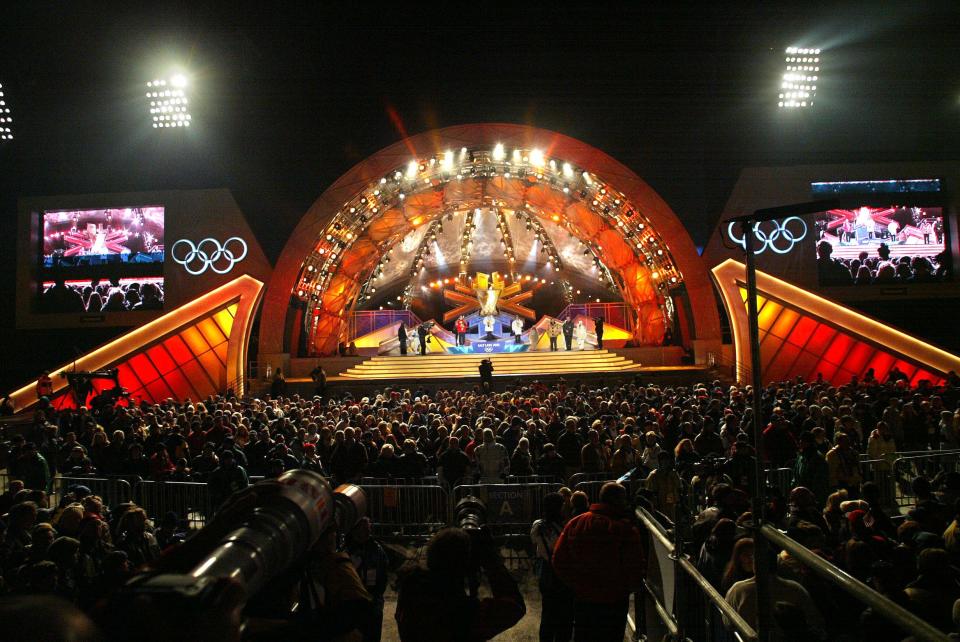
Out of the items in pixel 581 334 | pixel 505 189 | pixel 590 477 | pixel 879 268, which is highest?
pixel 505 189

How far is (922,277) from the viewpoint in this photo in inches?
1067

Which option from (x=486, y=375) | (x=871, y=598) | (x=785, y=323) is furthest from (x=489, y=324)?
(x=871, y=598)

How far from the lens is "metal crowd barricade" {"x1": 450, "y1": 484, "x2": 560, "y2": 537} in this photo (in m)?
8.98

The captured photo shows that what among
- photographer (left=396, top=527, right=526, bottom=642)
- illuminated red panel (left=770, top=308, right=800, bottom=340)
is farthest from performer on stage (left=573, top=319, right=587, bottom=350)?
photographer (left=396, top=527, right=526, bottom=642)

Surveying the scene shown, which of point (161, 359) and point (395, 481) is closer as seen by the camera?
point (395, 481)

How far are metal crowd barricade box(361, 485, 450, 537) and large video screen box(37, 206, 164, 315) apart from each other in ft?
70.8

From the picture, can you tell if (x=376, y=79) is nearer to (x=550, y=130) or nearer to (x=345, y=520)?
(x=550, y=130)

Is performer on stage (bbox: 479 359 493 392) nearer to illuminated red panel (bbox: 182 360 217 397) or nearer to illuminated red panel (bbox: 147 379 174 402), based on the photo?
illuminated red panel (bbox: 182 360 217 397)

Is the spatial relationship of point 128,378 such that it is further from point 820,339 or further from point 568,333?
point 820,339

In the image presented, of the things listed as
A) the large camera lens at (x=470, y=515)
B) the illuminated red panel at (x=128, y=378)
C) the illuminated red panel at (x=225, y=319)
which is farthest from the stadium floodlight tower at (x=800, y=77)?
the large camera lens at (x=470, y=515)

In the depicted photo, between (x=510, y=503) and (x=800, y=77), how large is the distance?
23047 millimetres

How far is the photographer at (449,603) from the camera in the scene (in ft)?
9.82

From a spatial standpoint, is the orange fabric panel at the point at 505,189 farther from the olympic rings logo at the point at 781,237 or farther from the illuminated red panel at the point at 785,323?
the illuminated red panel at the point at 785,323

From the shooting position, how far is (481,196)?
31.8m
